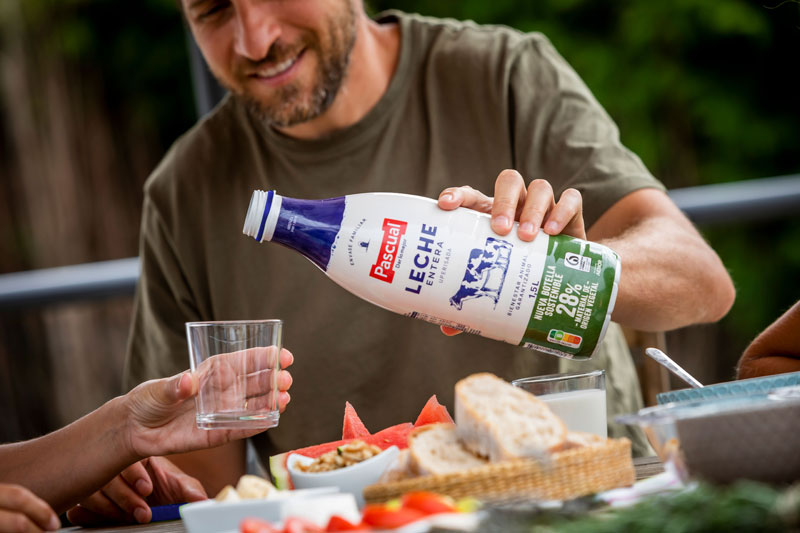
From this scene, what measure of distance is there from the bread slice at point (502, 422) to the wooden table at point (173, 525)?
0.67 feet

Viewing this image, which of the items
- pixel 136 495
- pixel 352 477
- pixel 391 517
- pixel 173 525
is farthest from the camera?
pixel 136 495

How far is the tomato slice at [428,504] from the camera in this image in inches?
26.5

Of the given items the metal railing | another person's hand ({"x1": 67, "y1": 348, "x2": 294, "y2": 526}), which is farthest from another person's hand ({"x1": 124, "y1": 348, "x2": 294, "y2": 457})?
the metal railing

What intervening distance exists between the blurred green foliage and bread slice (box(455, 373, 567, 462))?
3.02 metres

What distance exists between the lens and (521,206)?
1180 mm

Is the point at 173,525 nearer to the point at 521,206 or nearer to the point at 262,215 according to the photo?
the point at 262,215

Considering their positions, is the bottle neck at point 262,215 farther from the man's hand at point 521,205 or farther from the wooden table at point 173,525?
the wooden table at point 173,525

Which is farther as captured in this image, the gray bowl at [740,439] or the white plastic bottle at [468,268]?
the white plastic bottle at [468,268]

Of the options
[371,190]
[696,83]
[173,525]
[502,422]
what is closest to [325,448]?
[173,525]

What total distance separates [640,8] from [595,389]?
10.2 ft

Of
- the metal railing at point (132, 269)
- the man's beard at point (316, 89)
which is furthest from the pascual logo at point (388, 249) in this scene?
the metal railing at point (132, 269)

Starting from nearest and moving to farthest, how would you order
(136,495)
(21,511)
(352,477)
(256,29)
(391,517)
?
(391,517) → (352,477) → (21,511) → (136,495) → (256,29)

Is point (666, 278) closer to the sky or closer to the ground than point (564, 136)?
closer to the ground

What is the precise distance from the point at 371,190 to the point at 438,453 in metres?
1.08
